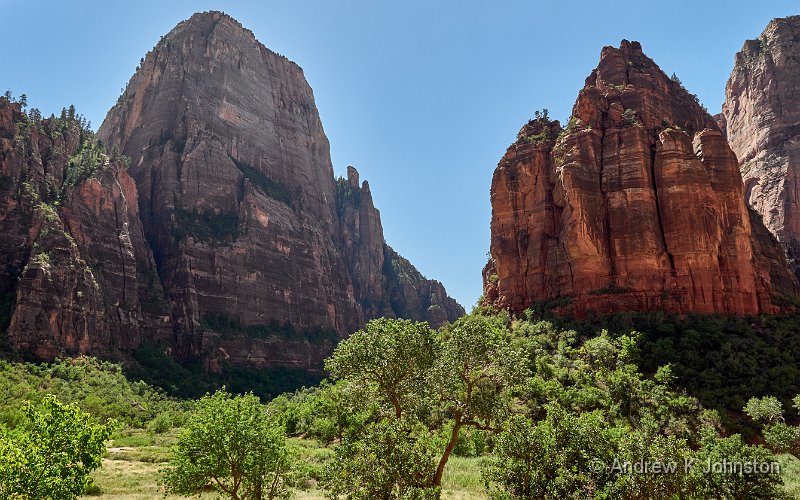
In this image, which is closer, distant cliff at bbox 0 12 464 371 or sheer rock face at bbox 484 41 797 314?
sheer rock face at bbox 484 41 797 314

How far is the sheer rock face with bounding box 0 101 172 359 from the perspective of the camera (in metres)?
74.2

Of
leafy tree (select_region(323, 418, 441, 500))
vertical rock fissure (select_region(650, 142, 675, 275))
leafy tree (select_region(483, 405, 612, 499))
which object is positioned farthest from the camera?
vertical rock fissure (select_region(650, 142, 675, 275))

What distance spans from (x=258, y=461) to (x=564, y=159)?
52148 millimetres

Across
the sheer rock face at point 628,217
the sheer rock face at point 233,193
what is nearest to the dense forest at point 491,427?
the sheer rock face at point 628,217

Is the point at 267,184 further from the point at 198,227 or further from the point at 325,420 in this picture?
the point at 325,420

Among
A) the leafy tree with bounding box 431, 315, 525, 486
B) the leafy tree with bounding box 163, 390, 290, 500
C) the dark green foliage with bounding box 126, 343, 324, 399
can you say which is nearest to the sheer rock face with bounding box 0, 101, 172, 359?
the dark green foliage with bounding box 126, 343, 324, 399

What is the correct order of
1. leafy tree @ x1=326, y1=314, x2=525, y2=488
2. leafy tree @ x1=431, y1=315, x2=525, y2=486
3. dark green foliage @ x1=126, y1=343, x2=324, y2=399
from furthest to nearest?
dark green foliage @ x1=126, y1=343, x2=324, y2=399
leafy tree @ x1=326, y1=314, x2=525, y2=488
leafy tree @ x1=431, y1=315, x2=525, y2=486

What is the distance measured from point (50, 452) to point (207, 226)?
4309 inches

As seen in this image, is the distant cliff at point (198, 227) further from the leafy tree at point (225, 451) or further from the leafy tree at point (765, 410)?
the leafy tree at point (765, 410)

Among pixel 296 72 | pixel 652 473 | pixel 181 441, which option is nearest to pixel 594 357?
pixel 652 473

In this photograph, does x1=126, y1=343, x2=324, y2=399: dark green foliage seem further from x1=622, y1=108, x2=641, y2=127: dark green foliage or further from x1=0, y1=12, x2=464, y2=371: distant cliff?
x1=622, y1=108, x2=641, y2=127: dark green foliage

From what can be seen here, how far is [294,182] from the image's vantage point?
151750 mm

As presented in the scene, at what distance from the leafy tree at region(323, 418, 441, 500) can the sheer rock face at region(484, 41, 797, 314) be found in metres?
43.8

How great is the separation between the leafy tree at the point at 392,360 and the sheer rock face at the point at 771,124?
279ft
